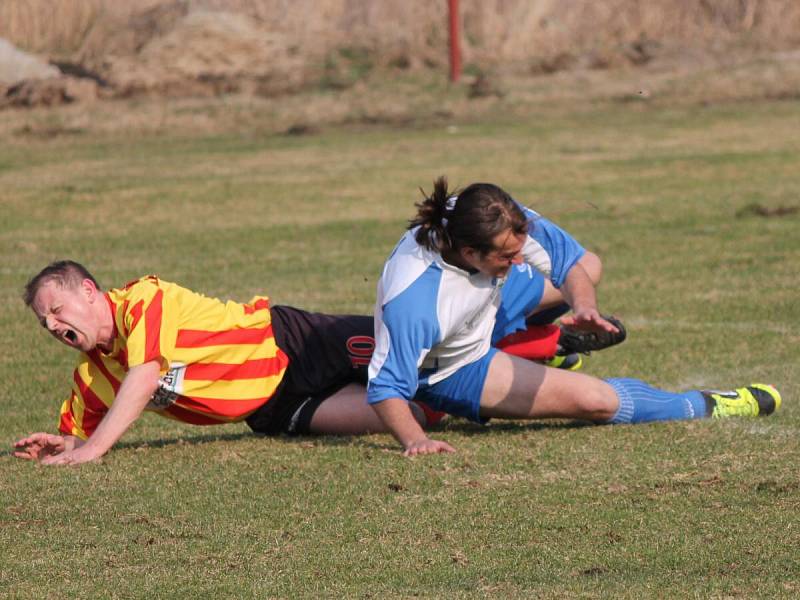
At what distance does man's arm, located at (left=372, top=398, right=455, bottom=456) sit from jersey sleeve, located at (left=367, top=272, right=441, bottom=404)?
4 cm

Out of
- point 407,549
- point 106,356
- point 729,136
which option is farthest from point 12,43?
point 407,549

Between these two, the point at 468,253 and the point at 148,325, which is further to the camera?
the point at 148,325

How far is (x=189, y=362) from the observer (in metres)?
6.24

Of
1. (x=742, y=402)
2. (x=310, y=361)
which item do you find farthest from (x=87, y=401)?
(x=742, y=402)

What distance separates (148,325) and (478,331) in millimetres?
1375

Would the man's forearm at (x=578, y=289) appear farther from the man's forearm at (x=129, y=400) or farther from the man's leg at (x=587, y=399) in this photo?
the man's forearm at (x=129, y=400)

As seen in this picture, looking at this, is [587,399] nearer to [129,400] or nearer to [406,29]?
[129,400]

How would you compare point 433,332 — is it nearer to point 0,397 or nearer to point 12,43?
point 0,397

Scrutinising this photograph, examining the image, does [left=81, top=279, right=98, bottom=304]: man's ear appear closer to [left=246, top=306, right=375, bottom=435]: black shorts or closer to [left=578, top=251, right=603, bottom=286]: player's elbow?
[left=246, top=306, right=375, bottom=435]: black shorts

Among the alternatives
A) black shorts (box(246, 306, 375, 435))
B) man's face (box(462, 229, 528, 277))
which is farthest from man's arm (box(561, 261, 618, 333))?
black shorts (box(246, 306, 375, 435))

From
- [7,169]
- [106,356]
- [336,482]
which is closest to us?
[336,482]

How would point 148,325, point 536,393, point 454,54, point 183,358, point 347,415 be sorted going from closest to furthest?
1. point 148,325
2. point 183,358
3. point 536,393
4. point 347,415
5. point 454,54

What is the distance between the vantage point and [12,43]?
83.2 ft

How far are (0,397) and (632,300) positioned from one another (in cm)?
455
